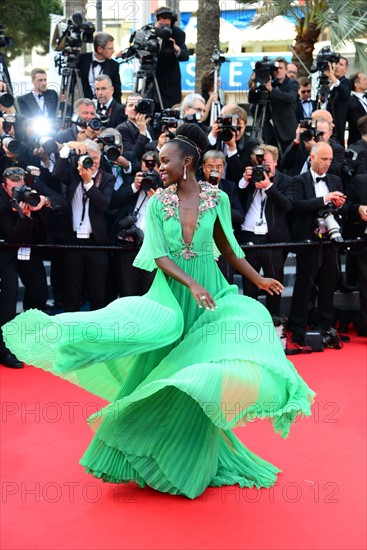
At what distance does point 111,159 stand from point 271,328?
3261 mm

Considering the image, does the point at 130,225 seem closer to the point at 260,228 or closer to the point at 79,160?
the point at 79,160

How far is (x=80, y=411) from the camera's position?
6004 millimetres

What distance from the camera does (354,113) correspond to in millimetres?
9820

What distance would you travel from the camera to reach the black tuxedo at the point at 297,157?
8414mm

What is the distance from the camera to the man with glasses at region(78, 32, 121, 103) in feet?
29.0

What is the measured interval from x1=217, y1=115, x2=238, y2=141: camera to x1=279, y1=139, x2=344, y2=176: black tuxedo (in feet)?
3.78

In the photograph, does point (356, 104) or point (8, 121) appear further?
point (356, 104)

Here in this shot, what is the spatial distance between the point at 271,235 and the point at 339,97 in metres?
2.69

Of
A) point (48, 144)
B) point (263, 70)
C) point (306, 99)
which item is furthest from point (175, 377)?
point (306, 99)

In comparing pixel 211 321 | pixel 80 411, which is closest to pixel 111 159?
pixel 80 411

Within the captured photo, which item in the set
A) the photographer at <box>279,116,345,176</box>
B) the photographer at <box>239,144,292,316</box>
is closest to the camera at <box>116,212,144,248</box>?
the photographer at <box>239,144,292,316</box>

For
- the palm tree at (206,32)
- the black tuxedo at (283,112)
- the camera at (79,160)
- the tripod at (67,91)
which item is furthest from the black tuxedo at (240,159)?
the palm tree at (206,32)

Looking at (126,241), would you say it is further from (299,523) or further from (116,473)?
(299,523)

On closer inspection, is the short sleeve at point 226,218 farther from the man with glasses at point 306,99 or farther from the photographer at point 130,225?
the man with glasses at point 306,99
